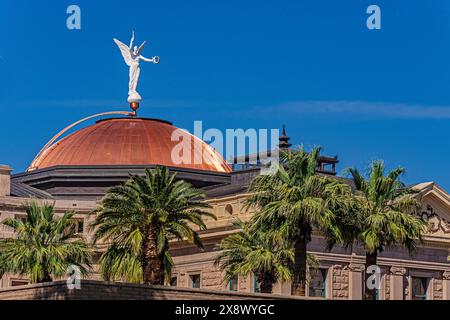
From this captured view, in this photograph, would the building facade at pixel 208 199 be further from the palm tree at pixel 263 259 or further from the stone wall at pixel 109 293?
the stone wall at pixel 109 293

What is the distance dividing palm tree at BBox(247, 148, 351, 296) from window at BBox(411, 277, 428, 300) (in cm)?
2386

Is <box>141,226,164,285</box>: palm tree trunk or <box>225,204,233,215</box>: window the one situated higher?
<box>225,204,233,215</box>: window

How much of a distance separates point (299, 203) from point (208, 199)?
2669 cm

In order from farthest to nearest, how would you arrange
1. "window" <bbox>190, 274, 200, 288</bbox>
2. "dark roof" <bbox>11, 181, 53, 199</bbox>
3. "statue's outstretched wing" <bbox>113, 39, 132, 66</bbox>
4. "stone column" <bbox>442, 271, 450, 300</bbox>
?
"statue's outstretched wing" <bbox>113, 39, 132, 66</bbox>
"dark roof" <bbox>11, 181, 53, 199</bbox>
"stone column" <bbox>442, 271, 450, 300</bbox>
"window" <bbox>190, 274, 200, 288</bbox>

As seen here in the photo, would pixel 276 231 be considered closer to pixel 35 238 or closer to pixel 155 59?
pixel 35 238

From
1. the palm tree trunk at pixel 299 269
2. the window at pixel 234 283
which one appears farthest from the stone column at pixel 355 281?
the palm tree trunk at pixel 299 269

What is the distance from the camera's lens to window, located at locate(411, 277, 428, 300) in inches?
4033

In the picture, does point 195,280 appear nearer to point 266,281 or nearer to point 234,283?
point 234,283

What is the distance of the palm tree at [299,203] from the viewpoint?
77.3 m

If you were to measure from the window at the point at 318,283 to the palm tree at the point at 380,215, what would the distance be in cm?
1218

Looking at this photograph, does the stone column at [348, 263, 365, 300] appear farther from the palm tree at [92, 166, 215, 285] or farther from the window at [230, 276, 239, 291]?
the palm tree at [92, 166, 215, 285]

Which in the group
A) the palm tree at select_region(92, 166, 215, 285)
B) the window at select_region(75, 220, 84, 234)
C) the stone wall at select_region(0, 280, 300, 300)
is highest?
the window at select_region(75, 220, 84, 234)

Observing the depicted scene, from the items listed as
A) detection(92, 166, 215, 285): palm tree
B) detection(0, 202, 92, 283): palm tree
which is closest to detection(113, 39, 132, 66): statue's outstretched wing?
detection(0, 202, 92, 283): palm tree

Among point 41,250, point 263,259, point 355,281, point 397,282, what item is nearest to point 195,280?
point 355,281
